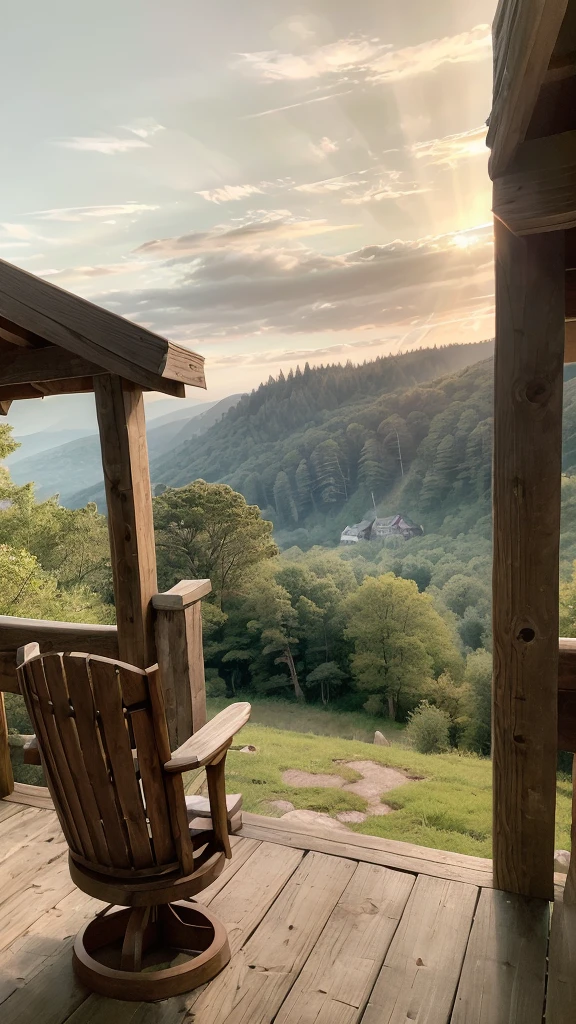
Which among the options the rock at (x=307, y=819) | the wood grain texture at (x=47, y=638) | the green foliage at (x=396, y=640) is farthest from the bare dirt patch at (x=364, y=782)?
the wood grain texture at (x=47, y=638)

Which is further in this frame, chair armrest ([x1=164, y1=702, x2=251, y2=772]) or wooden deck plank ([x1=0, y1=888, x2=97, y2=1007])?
wooden deck plank ([x1=0, y1=888, x2=97, y2=1007])

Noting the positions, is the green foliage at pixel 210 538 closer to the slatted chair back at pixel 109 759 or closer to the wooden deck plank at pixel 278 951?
the wooden deck plank at pixel 278 951

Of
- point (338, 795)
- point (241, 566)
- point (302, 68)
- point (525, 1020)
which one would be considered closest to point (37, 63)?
A: point (302, 68)

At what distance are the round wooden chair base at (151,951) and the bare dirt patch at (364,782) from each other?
620 centimetres

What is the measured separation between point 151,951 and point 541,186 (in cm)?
207

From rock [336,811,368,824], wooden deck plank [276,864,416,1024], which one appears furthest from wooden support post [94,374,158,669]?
rock [336,811,368,824]

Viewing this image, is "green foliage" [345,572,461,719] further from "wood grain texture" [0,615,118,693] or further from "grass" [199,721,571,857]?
"wood grain texture" [0,615,118,693]

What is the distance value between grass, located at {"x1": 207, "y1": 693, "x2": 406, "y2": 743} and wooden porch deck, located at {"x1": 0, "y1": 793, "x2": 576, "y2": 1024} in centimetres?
853

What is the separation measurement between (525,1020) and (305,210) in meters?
15.6

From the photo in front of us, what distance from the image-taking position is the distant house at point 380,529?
39.1 feet

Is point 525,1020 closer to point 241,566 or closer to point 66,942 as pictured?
point 66,942

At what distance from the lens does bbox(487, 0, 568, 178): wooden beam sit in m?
1.02

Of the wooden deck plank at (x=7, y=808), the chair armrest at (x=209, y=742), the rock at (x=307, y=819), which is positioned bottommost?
the rock at (x=307, y=819)

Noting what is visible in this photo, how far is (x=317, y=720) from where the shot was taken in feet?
35.3
